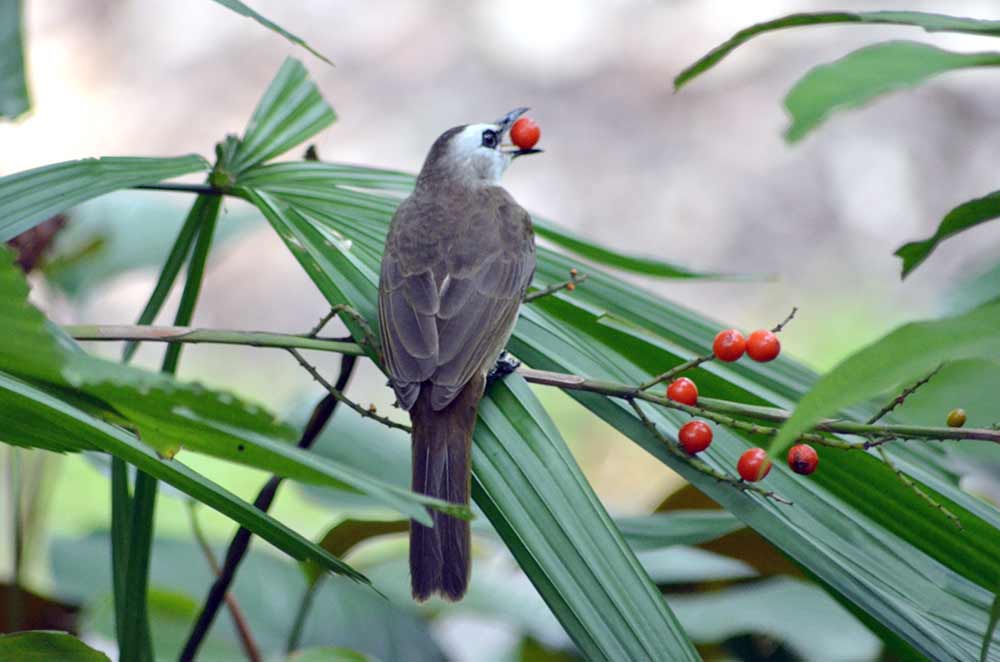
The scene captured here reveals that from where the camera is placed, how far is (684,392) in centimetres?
126

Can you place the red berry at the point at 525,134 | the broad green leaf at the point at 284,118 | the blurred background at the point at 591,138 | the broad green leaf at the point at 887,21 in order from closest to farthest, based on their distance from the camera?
the broad green leaf at the point at 887,21, the broad green leaf at the point at 284,118, the red berry at the point at 525,134, the blurred background at the point at 591,138

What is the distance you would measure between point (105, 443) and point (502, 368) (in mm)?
730

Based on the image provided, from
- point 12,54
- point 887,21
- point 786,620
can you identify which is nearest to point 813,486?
point 887,21

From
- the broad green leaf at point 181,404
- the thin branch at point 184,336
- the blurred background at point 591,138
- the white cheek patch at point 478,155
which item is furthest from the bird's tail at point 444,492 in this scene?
the blurred background at point 591,138

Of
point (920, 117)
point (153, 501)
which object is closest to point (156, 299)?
point (153, 501)

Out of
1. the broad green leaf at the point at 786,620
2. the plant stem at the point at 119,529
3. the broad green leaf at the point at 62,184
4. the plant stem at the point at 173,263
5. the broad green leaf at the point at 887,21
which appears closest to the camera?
the broad green leaf at the point at 887,21

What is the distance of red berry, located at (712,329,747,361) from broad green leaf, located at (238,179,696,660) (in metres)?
0.22

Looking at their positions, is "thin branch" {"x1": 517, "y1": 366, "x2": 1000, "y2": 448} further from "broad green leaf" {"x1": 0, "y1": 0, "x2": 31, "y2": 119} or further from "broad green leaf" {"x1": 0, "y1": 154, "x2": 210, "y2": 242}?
"broad green leaf" {"x1": 0, "y1": 0, "x2": 31, "y2": 119}

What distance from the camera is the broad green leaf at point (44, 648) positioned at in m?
1.20

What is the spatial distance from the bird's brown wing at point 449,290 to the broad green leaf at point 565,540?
0.24 metres

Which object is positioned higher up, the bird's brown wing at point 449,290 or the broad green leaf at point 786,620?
the bird's brown wing at point 449,290

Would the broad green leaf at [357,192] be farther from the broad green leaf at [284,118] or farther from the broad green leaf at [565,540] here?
the broad green leaf at [565,540]

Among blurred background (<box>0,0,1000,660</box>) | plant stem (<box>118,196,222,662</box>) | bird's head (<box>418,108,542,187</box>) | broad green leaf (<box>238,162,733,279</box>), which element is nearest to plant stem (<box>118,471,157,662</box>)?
plant stem (<box>118,196,222,662</box>)

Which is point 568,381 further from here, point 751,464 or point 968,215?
point 968,215
